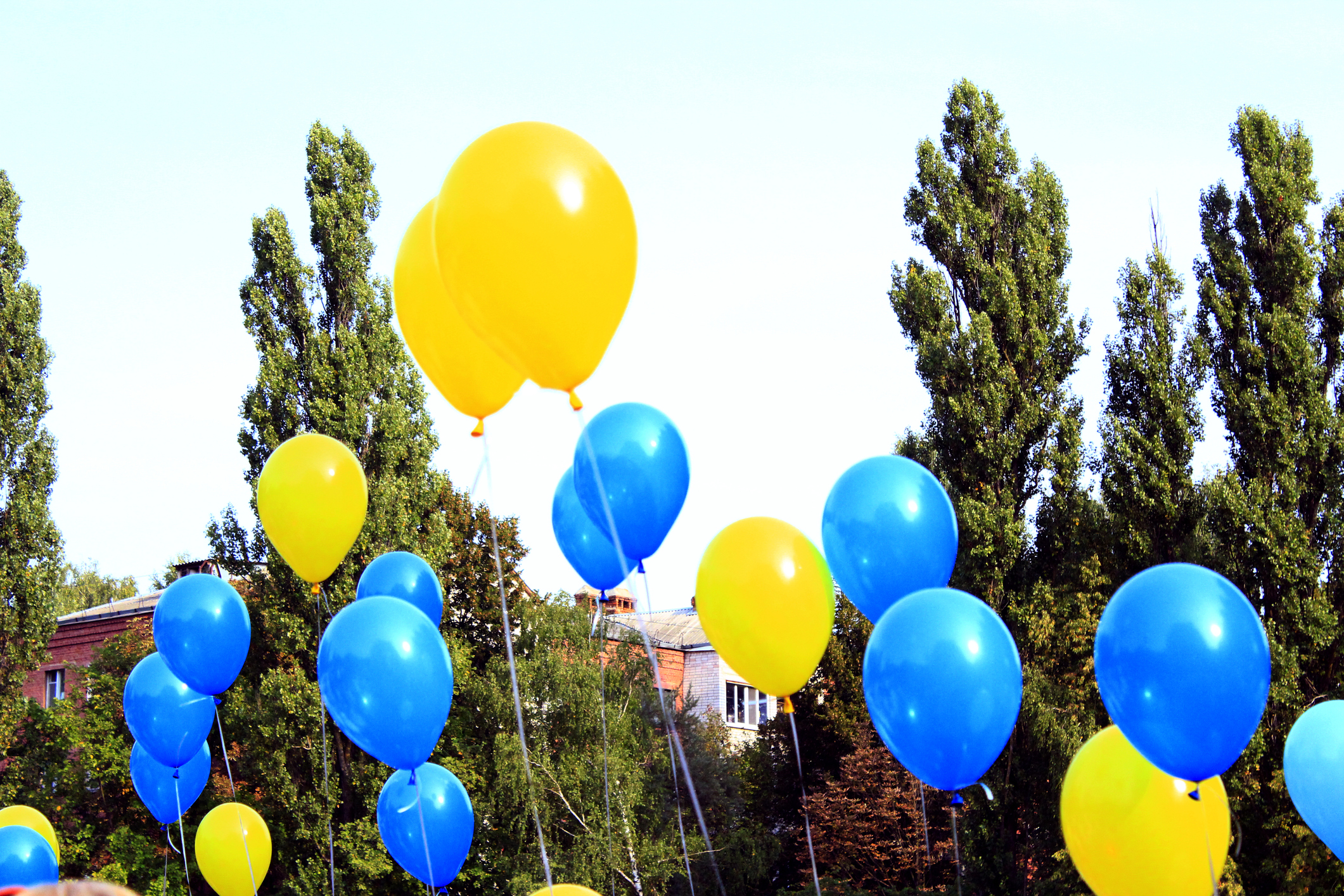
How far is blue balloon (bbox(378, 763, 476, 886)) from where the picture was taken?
7.21 m

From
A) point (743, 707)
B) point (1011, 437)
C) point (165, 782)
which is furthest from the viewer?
point (743, 707)

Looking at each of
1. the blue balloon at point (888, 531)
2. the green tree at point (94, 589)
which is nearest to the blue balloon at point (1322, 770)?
the blue balloon at point (888, 531)

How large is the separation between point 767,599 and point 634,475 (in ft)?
3.48

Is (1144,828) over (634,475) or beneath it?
beneath

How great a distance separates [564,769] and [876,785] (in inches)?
223

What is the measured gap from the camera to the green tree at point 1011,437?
575 inches

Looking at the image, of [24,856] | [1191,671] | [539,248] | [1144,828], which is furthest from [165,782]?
[1191,671]

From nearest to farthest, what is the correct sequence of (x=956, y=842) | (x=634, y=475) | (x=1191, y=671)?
(x=1191, y=671) < (x=634, y=475) < (x=956, y=842)

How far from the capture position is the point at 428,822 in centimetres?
722

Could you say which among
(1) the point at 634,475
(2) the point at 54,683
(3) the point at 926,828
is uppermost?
(2) the point at 54,683

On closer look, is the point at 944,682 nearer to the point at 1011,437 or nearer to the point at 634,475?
the point at 634,475

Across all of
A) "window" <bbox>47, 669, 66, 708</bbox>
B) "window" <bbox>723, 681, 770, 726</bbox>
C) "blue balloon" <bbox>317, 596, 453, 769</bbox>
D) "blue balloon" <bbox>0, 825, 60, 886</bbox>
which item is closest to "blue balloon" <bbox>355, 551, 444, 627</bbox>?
"blue balloon" <bbox>317, 596, 453, 769</bbox>

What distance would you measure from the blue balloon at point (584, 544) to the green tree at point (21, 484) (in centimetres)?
1319

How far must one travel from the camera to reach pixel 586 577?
7.25 m
